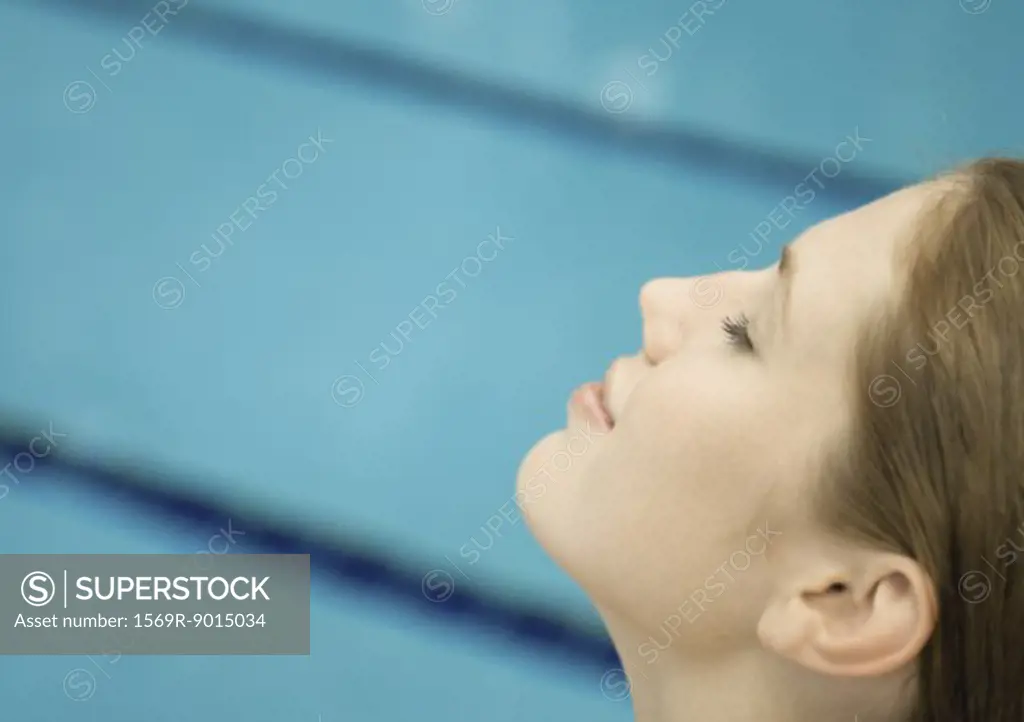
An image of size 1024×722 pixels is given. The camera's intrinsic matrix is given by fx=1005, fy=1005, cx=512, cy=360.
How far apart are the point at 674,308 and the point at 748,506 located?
0.13 m

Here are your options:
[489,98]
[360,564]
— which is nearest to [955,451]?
[360,564]

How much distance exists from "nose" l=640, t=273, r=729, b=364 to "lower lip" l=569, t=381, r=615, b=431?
5 centimetres

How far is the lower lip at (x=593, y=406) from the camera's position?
63cm

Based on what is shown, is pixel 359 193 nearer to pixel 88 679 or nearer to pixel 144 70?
pixel 144 70

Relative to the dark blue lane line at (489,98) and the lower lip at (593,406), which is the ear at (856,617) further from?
the dark blue lane line at (489,98)

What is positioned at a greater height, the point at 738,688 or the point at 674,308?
the point at 674,308

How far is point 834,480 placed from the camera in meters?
0.49

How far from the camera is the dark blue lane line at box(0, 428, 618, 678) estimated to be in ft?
3.15

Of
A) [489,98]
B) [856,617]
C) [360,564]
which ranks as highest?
[489,98]

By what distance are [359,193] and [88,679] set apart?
0.59 m

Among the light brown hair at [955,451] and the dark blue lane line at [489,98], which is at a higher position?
the dark blue lane line at [489,98]

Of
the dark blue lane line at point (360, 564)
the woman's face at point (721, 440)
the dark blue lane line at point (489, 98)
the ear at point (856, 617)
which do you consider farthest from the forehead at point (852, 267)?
the dark blue lane line at point (489, 98)

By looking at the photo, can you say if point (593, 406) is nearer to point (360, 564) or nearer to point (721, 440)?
point (721, 440)

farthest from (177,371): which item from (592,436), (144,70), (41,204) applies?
(592,436)
